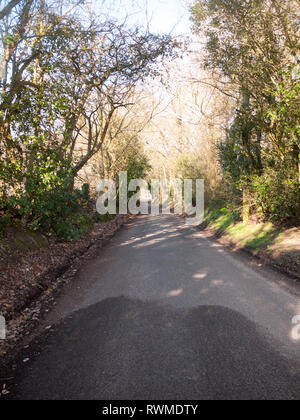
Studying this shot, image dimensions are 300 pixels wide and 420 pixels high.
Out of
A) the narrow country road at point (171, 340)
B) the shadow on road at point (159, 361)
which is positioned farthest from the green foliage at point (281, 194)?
the shadow on road at point (159, 361)

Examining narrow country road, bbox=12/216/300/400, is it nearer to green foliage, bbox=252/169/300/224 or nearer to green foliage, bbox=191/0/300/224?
green foliage, bbox=252/169/300/224

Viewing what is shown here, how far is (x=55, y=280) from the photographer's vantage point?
7184 millimetres

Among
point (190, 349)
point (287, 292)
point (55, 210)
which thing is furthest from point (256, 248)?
point (55, 210)

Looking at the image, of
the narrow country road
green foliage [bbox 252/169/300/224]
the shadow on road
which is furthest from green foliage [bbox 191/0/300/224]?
the shadow on road

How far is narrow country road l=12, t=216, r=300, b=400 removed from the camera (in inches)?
117

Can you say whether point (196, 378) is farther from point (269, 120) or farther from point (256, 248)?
point (269, 120)

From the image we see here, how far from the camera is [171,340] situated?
393cm

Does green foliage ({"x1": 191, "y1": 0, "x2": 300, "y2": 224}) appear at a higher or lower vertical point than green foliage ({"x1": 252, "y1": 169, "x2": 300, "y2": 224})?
higher

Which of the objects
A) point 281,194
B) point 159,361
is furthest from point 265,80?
point 159,361

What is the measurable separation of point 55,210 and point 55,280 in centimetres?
318

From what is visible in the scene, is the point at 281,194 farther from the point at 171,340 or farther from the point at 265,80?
the point at 171,340

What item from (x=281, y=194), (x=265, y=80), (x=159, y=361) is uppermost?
(x=265, y=80)

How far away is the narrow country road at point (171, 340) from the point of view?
117 inches

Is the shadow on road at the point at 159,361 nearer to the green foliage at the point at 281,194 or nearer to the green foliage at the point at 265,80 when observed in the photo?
the green foliage at the point at 281,194
